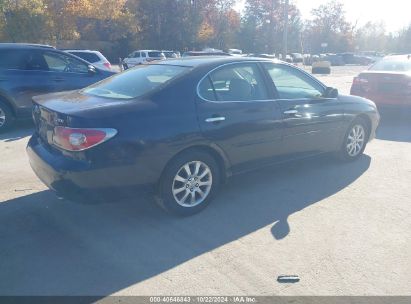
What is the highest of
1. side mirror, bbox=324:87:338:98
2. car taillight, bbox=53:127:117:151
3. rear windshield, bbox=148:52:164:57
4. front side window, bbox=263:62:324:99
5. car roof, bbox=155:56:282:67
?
Result: rear windshield, bbox=148:52:164:57

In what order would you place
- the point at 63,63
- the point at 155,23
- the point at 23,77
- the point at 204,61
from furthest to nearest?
the point at 155,23 → the point at 63,63 → the point at 23,77 → the point at 204,61

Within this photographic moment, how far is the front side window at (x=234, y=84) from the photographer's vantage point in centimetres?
400

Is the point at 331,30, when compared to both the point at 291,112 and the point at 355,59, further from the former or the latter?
the point at 291,112

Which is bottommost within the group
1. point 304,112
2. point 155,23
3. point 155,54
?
point 304,112

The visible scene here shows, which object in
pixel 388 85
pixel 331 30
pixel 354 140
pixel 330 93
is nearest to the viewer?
pixel 330 93

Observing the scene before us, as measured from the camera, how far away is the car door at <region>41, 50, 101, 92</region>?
793 centimetres

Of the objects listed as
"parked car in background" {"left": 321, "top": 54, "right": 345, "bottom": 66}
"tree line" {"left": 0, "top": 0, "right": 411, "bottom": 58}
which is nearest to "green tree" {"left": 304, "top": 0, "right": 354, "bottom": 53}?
"tree line" {"left": 0, "top": 0, "right": 411, "bottom": 58}

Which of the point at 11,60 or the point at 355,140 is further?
the point at 11,60

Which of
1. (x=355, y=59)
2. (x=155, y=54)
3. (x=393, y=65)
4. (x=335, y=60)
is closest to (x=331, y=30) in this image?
(x=355, y=59)

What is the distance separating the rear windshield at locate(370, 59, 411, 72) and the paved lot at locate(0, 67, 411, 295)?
515cm

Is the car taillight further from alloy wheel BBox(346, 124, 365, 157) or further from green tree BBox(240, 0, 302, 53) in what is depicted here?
green tree BBox(240, 0, 302, 53)

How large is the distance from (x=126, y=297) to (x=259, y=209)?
1.91 m

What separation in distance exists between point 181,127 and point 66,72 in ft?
18.0

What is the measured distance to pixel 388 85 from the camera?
28.2 feet
